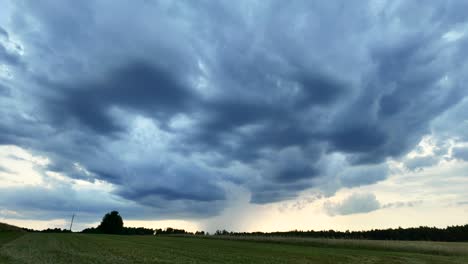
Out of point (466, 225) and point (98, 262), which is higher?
point (466, 225)

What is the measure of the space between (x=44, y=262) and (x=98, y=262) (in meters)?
4.13

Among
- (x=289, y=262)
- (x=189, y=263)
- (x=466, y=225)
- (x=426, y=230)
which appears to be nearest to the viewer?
(x=189, y=263)

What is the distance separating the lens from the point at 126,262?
84.4ft

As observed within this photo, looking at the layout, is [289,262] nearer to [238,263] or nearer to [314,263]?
[314,263]

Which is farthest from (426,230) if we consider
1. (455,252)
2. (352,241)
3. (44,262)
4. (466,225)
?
(44,262)

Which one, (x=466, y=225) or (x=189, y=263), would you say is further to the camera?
(x=466, y=225)

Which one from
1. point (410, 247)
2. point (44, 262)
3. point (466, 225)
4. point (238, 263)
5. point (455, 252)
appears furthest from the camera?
point (466, 225)

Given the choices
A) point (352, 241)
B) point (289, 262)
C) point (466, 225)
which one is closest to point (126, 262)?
point (289, 262)

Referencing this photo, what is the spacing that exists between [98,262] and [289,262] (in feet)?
Result: 57.4

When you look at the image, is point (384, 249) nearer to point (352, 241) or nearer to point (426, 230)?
point (352, 241)

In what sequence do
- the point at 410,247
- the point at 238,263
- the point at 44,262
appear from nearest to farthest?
1. the point at 44,262
2. the point at 238,263
3. the point at 410,247

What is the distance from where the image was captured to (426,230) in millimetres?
128250

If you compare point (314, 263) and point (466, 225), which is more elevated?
point (466, 225)

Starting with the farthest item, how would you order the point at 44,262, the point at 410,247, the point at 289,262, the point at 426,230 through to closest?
the point at 426,230, the point at 410,247, the point at 289,262, the point at 44,262
